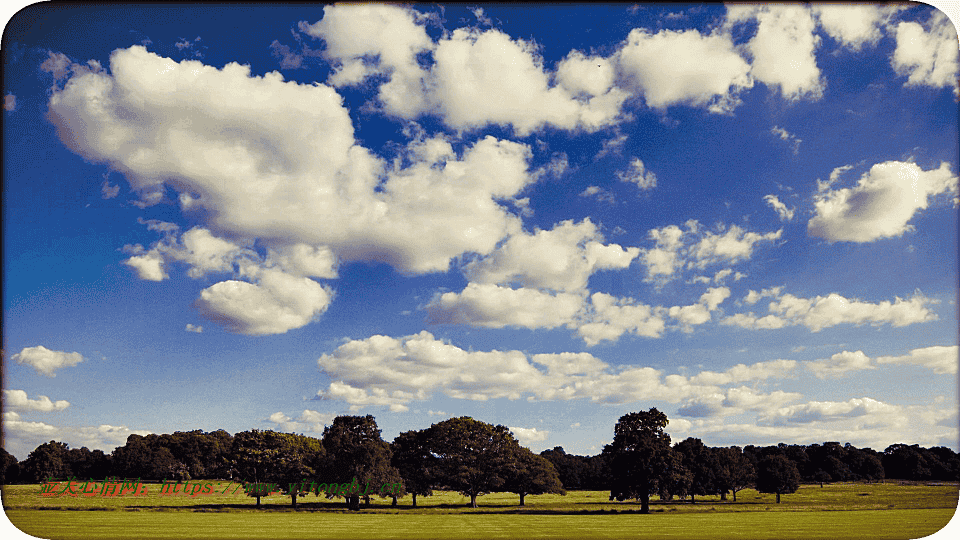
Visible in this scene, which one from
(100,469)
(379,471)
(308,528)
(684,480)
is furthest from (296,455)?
(100,469)

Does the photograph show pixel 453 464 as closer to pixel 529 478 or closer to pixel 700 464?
pixel 529 478

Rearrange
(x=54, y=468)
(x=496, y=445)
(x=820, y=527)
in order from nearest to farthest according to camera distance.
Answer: (x=820, y=527) < (x=496, y=445) < (x=54, y=468)

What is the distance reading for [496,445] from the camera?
9306 cm

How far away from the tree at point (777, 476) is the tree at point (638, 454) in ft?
125

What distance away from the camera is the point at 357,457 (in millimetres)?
82188

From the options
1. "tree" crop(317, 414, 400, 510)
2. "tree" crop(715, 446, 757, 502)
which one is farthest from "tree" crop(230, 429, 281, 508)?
"tree" crop(715, 446, 757, 502)

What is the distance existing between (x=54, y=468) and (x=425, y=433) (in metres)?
70.7

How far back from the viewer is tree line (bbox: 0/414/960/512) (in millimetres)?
73500

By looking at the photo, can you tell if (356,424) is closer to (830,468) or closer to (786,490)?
(786,490)

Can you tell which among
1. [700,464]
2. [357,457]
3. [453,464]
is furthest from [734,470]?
[357,457]

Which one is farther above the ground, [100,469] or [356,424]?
[356,424]

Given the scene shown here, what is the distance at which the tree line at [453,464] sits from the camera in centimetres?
7350

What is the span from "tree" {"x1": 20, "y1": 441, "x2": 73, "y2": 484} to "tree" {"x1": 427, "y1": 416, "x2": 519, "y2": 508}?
63.8 m

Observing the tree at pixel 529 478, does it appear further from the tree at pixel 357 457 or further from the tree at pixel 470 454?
the tree at pixel 357 457
